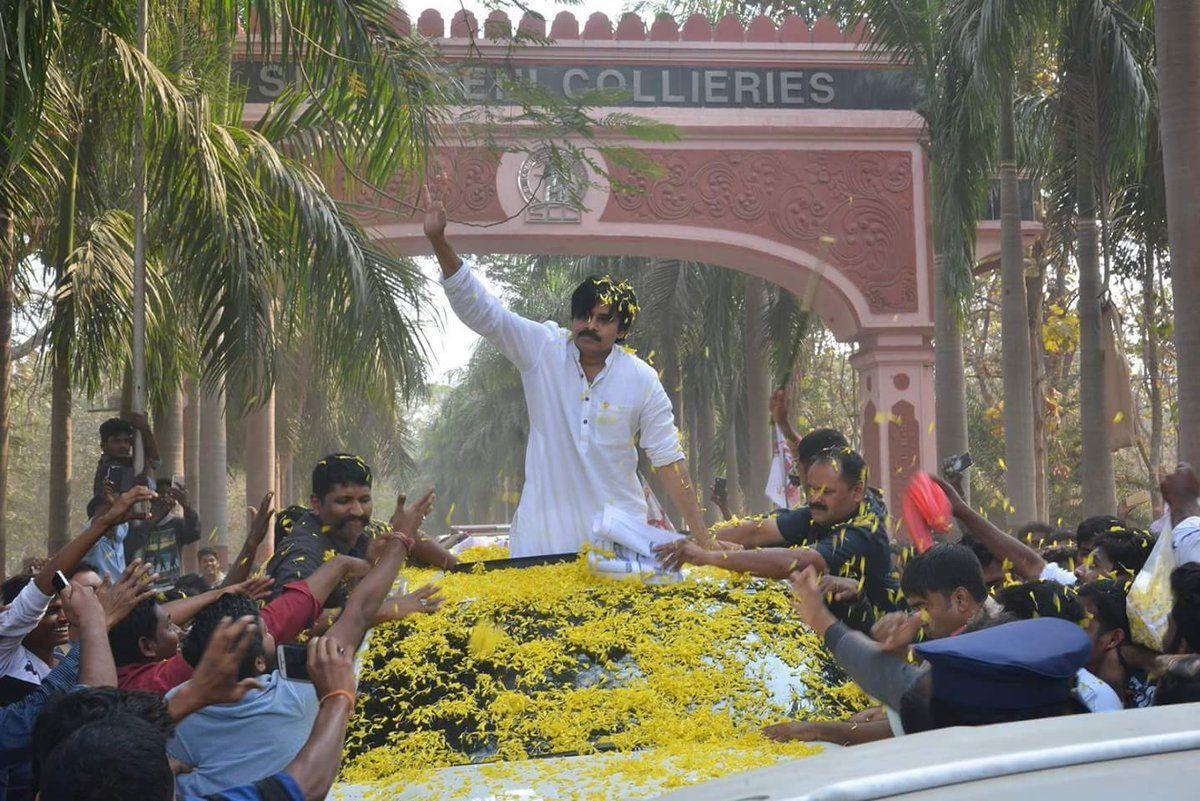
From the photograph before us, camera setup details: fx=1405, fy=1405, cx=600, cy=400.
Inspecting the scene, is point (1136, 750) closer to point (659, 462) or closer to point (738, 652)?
point (738, 652)

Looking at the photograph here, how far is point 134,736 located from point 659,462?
138 inches

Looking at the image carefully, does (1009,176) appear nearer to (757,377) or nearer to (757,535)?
(757,377)

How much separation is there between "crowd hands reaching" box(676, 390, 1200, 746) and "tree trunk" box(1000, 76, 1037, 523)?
753 centimetres

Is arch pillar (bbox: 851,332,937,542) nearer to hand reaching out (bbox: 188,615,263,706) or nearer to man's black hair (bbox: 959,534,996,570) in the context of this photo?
man's black hair (bbox: 959,534,996,570)

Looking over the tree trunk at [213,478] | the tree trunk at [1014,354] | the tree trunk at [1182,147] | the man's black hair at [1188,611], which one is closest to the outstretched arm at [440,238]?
the man's black hair at [1188,611]

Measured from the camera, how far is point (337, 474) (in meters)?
5.43

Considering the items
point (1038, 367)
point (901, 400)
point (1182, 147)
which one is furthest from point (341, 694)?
point (1038, 367)

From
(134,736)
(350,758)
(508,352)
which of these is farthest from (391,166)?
(134,736)

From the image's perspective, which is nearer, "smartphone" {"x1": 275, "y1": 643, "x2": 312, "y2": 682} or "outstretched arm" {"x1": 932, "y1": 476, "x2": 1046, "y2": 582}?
"smartphone" {"x1": 275, "y1": 643, "x2": 312, "y2": 682}

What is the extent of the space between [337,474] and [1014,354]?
10.6m

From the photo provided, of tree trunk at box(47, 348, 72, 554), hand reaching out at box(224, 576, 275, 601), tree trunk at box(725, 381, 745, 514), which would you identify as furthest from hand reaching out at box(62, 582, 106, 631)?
tree trunk at box(725, 381, 745, 514)

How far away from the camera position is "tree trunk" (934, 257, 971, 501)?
14.7 metres

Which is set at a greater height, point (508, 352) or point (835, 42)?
point (835, 42)

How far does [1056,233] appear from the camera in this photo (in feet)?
57.3
